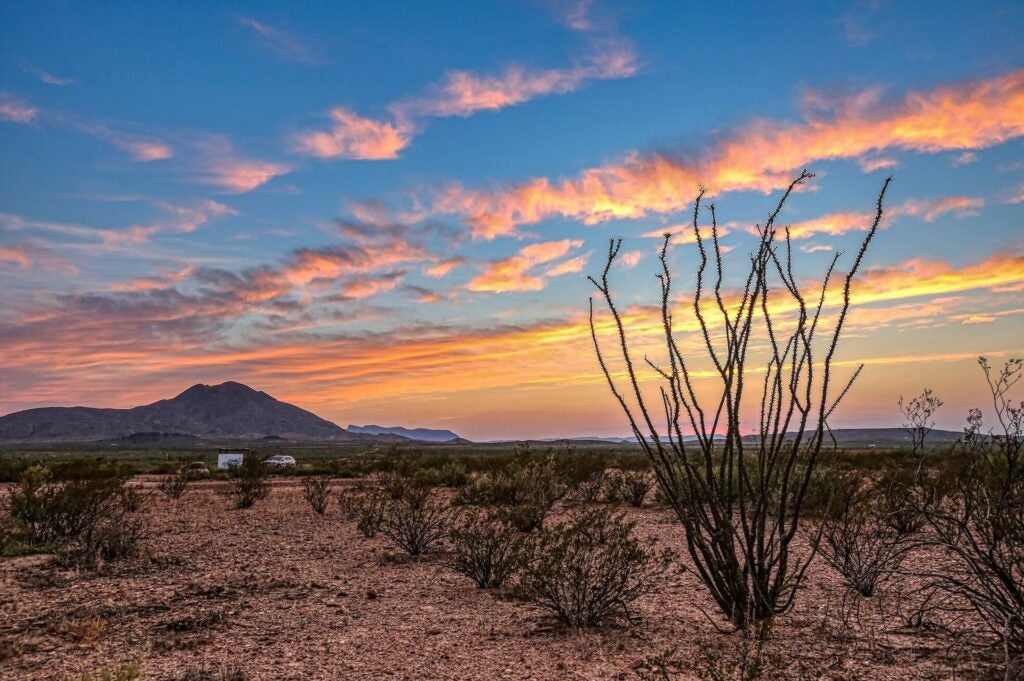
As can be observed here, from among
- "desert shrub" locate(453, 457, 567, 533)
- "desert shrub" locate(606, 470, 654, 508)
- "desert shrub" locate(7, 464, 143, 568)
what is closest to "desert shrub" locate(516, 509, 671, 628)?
"desert shrub" locate(453, 457, 567, 533)

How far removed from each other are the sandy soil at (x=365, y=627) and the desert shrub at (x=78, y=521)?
46 cm

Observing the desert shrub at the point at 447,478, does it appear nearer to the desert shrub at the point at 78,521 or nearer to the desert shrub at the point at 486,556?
the desert shrub at the point at 78,521

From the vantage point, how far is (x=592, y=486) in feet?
64.0

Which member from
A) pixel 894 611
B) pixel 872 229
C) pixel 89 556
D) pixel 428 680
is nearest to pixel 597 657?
pixel 428 680

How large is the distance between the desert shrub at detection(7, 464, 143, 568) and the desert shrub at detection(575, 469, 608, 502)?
1086cm

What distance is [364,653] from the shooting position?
6.27m

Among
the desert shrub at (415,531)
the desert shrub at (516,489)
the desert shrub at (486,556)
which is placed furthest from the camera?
the desert shrub at (516,489)

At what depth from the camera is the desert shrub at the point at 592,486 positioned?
18859 millimetres

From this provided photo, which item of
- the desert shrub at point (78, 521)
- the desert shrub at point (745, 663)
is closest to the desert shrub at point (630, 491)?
the desert shrub at point (78, 521)

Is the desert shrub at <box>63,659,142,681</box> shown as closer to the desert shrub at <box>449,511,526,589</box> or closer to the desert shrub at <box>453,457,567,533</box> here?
the desert shrub at <box>449,511,526,589</box>

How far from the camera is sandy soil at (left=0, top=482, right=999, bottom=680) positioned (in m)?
5.79

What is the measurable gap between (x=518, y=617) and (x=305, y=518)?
9.30m

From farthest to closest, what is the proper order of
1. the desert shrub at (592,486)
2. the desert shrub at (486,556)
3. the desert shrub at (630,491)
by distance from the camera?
the desert shrub at (592,486)
the desert shrub at (630,491)
the desert shrub at (486,556)

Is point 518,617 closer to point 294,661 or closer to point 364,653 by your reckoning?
point 364,653
